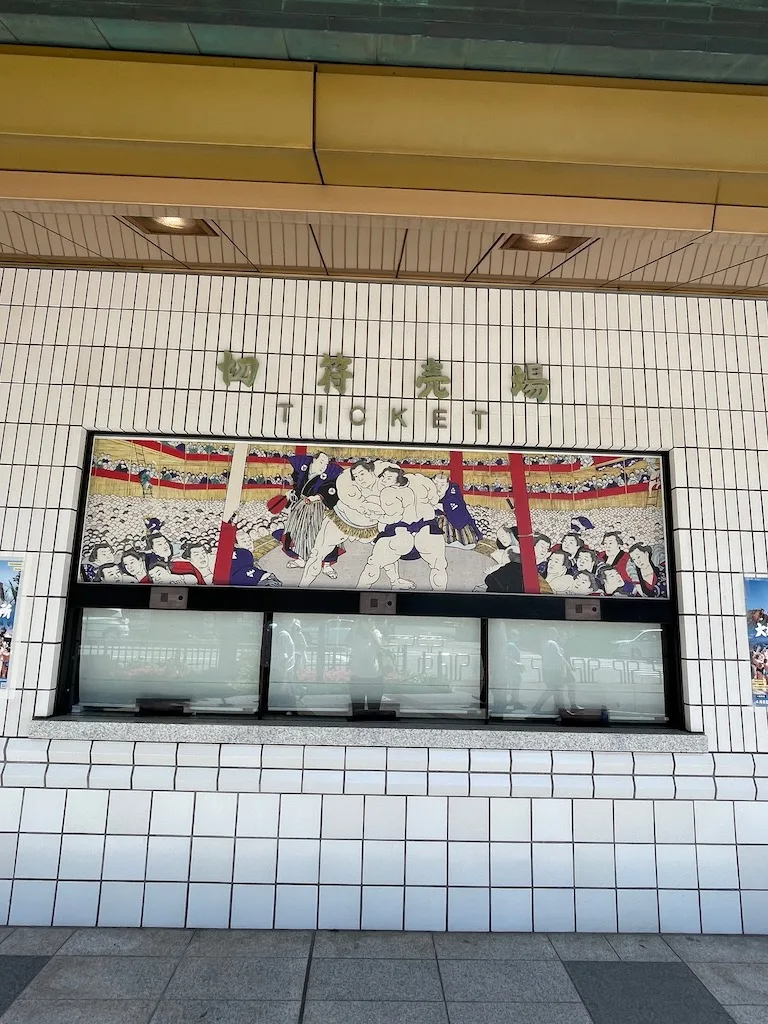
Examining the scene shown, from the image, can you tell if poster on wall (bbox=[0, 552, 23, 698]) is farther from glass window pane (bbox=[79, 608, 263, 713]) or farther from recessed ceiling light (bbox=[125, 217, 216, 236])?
recessed ceiling light (bbox=[125, 217, 216, 236])

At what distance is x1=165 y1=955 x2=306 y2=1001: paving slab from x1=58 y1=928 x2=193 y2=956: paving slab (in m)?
0.16

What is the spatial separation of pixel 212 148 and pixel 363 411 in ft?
5.38

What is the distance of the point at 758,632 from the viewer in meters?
3.64

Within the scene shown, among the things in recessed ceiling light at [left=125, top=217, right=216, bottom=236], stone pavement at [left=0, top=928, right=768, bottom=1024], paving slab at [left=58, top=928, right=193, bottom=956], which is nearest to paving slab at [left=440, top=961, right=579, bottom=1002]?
stone pavement at [left=0, top=928, right=768, bottom=1024]

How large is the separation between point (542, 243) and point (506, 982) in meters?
3.70

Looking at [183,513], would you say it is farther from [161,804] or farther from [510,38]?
[510,38]

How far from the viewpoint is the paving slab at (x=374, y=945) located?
309cm

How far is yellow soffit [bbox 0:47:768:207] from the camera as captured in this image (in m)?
2.39

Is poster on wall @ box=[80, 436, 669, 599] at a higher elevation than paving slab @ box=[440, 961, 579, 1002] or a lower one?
higher

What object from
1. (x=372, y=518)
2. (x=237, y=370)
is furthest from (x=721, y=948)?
(x=237, y=370)

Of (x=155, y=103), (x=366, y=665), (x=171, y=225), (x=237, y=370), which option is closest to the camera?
(x=155, y=103)

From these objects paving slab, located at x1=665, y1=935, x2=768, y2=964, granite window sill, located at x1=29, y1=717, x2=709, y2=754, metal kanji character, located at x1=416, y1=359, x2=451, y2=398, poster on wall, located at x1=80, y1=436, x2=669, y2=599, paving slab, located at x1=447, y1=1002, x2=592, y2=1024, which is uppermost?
metal kanji character, located at x1=416, y1=359, x2=451, y2=398

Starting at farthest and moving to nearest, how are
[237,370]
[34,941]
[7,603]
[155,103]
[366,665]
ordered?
[237,370] → [366,665] → [7,603] → [34,941] → [155,103]

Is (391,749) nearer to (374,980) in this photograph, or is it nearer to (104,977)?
(374,980)
